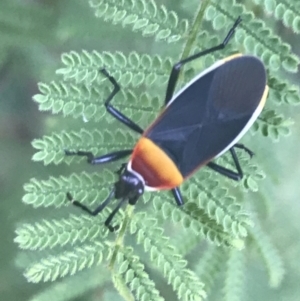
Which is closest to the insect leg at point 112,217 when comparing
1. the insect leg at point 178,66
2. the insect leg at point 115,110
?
the insect leg at point 115,110

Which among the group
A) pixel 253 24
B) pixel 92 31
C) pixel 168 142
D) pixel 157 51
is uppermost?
pixel 92 31

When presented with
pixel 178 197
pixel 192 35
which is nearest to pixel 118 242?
pixel 178 197

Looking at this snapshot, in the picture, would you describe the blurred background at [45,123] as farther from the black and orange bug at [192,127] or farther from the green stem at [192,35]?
the black and orange bug at [192,127]

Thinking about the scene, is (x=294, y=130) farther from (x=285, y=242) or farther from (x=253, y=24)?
(x=253, y=24)

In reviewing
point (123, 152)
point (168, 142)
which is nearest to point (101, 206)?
point (123, 152)

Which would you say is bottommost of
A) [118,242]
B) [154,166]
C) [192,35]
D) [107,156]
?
[118,242]

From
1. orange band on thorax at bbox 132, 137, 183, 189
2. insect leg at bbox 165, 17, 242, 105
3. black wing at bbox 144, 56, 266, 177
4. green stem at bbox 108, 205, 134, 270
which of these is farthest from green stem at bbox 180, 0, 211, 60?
green stem at bbox 108, 205, 134, 270

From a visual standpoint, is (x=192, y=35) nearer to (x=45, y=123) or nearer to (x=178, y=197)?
(x=178, y=197)
